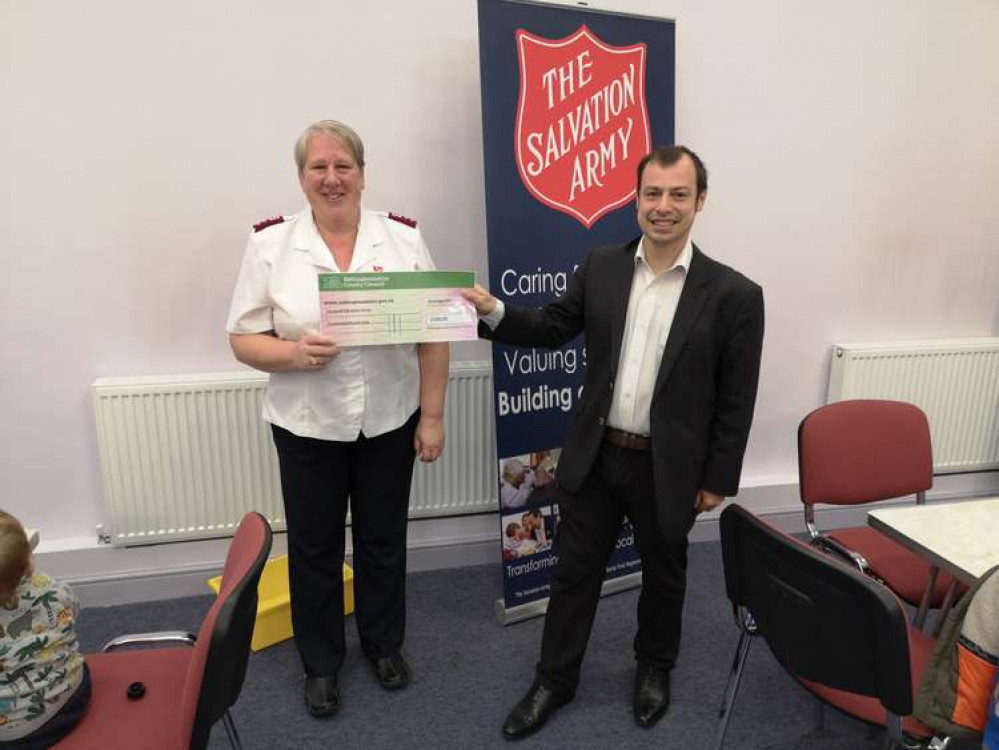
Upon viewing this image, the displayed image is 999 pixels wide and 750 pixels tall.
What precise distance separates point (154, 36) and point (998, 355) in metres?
4.09

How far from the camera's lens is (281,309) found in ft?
5.85

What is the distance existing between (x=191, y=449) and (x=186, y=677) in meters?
1.33

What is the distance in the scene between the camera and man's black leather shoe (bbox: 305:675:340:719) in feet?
6.79

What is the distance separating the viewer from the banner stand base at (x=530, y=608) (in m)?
2.59

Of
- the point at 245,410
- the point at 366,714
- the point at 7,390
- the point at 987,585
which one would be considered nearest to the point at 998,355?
the point at 987,585

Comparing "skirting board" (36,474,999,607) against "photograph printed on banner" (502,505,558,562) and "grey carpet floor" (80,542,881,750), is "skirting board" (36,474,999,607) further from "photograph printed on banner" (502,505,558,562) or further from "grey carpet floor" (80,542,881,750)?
"photograph printed on banner" (502,505,558,562)

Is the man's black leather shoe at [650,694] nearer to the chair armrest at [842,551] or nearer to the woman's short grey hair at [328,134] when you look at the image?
the chair armrest at [842,551]

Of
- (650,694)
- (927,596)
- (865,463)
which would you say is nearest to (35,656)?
(650,694)

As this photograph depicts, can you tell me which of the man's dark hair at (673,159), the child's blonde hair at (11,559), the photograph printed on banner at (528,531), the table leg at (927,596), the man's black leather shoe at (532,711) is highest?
the man's dark hair at (673,159)

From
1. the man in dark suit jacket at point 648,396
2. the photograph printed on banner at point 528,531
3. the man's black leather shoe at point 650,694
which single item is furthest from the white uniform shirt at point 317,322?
the man's black leather shoe at point 650,694

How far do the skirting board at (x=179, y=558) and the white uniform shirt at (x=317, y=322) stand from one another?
3.81ft

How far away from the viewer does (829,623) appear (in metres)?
1.29

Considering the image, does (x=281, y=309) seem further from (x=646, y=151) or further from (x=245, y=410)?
(x=646, y=151)

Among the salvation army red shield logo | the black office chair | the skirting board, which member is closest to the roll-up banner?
the salvation army red shield logo
